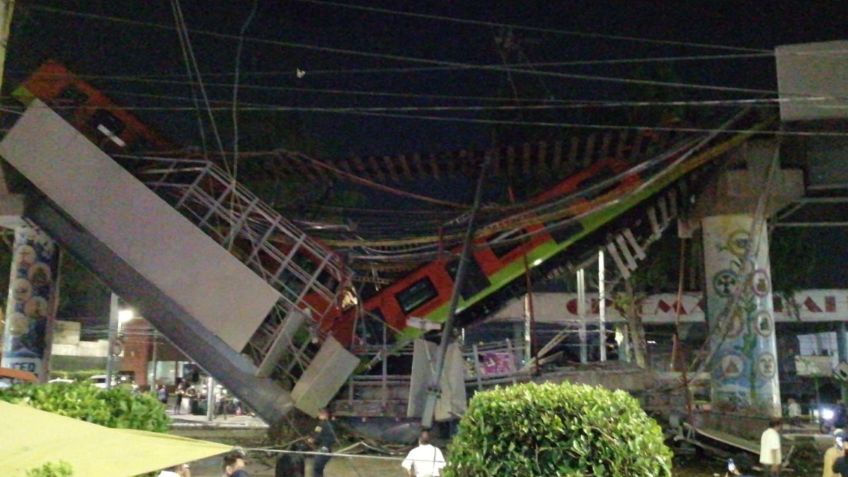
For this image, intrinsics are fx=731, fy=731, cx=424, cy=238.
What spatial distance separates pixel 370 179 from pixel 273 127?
422 centimetres

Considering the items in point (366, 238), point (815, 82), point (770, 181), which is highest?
point (815, 82)

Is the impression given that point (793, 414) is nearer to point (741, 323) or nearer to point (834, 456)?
point (741, 323)

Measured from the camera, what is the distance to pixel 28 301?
707 inches

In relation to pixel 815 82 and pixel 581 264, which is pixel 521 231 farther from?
pixel 815 82

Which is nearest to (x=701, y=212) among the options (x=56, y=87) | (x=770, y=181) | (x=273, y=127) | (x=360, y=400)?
(x=770, y=181)

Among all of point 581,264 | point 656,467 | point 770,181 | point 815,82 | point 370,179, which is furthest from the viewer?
point 581,264

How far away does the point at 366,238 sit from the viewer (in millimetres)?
16938

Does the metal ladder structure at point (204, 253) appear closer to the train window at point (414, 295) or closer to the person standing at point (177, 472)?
the train window at point (414, 295)

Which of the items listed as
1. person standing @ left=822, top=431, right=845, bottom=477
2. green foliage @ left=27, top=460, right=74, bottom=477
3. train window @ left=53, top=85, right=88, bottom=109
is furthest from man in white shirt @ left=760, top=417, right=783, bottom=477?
train window @ left=53, top=85, right=88, bottom=109

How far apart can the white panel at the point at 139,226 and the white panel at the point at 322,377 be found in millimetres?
1585

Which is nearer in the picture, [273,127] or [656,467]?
[656,467]

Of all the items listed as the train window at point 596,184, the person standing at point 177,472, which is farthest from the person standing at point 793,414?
the person standing at point 177,472

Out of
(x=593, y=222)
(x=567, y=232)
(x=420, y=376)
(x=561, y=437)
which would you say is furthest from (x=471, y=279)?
(x=561, y=437)

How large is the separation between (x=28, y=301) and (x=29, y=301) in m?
0.02
